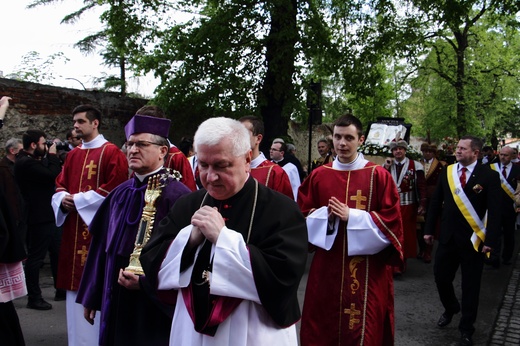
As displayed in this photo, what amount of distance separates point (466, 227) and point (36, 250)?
5.05 metres

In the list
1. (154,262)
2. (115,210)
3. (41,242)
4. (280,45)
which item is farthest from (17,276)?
(280,45)

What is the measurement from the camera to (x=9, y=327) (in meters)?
3.81

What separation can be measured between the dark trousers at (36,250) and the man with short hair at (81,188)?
4.50ft

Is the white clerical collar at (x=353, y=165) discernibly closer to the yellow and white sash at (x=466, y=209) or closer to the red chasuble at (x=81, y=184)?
the yellow and white sash at (x=466, y=209)

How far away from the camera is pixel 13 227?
3.83 m

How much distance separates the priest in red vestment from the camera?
4.21 metres

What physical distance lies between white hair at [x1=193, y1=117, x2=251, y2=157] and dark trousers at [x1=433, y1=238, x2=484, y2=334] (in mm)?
3986

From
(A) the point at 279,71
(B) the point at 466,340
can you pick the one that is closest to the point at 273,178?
(B) the point at 466,340

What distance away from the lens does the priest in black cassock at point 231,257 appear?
7.47 feet

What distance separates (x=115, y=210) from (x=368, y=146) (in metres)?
7.34

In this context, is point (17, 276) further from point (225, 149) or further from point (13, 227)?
point (225, 149)

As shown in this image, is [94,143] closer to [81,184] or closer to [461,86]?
[81,184]

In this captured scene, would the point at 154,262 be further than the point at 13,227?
No

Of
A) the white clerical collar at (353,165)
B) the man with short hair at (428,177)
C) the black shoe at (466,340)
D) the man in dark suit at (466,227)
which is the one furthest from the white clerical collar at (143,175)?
the man with short hair at (428,177)
